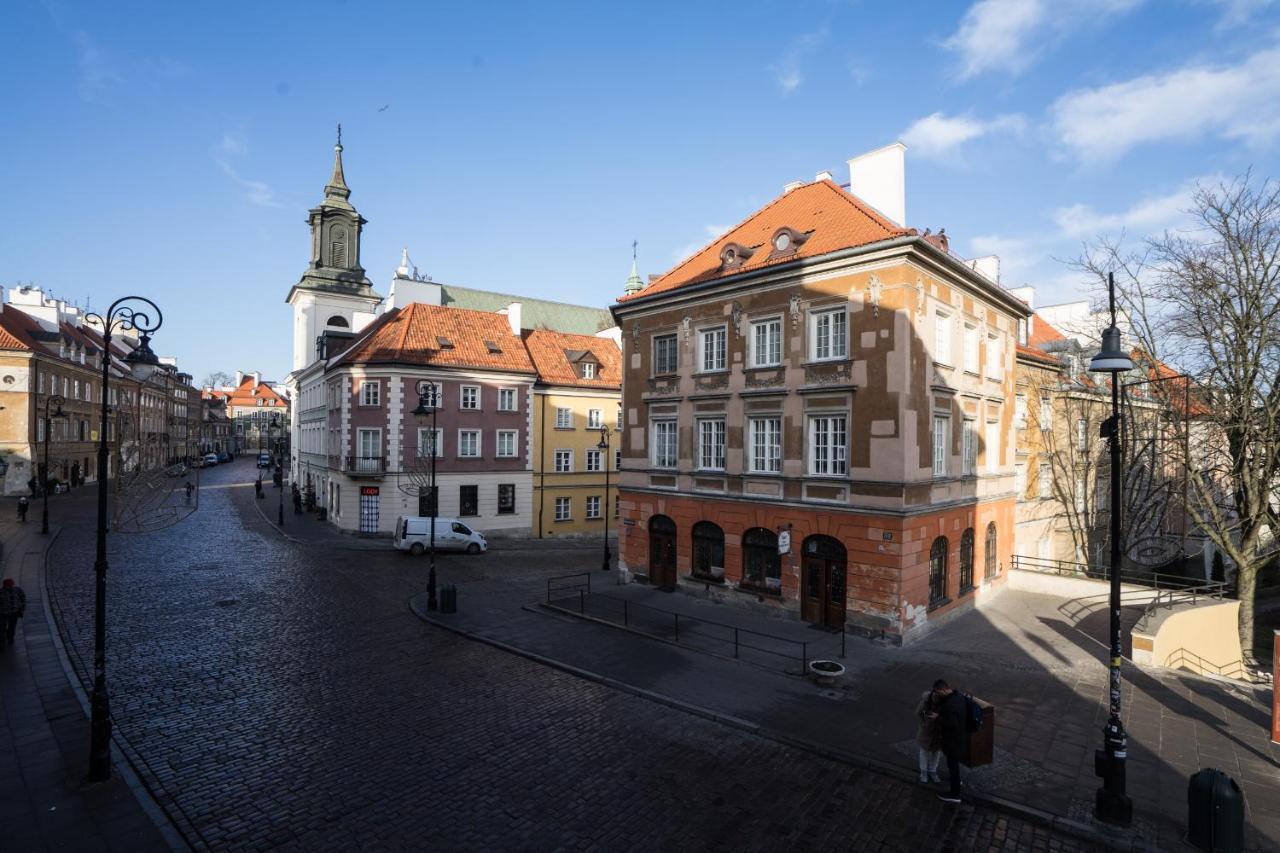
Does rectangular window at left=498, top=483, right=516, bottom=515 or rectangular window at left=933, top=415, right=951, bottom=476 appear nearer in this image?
rectangular window at left=933, top=415, right=951, bottom=476

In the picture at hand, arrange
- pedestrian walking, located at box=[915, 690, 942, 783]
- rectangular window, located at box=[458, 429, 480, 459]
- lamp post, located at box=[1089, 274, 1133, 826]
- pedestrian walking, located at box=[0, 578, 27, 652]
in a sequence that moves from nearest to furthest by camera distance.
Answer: lamp post, located at box=[1089, 274, 1133, 826] → pedestrian walking, located at box=[915, 690, 942, 783] → pedestrian walking, located at box=[0, 578, 27, 652] → rectangular window, located at box=[458, 429, 480, 459]

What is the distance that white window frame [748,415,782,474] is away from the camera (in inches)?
832

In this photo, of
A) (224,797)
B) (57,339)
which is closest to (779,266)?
(224,797)

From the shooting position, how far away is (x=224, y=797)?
10.0 m

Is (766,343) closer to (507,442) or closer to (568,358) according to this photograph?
(507,442)

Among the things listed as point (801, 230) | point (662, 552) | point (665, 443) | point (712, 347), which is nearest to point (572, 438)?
point (665, 443)

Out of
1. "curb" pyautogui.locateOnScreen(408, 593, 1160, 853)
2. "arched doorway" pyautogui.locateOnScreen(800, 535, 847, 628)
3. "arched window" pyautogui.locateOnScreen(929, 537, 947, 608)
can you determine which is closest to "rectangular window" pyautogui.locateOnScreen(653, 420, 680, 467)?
"arched doorway" pyautogui.locateOnScreen(800, 535, 847, 628)

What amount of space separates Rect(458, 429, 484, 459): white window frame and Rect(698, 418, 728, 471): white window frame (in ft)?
62.2

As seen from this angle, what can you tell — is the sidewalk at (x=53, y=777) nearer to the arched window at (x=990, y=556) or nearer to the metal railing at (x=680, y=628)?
the metal railing at (x=680, y=628)

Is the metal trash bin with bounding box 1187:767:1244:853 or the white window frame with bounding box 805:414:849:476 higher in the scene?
the white window frame with bounding box 805:414:849:476

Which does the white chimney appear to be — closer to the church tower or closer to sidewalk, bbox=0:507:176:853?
sidewalk, bbox=0:507:176:853

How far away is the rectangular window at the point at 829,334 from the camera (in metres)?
19.7

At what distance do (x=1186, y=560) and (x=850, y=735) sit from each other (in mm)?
40271

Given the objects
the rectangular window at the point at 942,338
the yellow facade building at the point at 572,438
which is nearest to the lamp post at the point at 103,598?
the rectangular window at the point at 942,338
